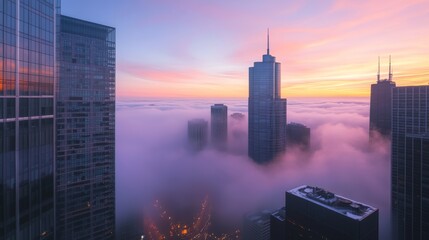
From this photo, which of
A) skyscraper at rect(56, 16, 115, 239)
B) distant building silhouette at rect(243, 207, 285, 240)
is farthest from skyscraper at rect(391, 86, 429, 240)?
skyscraper at rect(56, 16, 115, 239)

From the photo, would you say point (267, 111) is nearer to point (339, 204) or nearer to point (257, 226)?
point (257, 226)

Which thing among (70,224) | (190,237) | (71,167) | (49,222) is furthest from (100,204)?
(190,237)

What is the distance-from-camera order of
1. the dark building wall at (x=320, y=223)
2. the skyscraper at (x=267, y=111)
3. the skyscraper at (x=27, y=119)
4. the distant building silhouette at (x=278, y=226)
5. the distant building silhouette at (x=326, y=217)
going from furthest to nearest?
the skyscraper at (x=267, y=111), the distant building silhouette at (x=278, y=226), the distant building silhouette at (x=326, y=217), the dark building wall at (x=320, y=223), the skyscraper at (x=27, y=119)

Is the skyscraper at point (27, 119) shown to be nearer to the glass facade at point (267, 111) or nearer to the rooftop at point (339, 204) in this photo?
the rooftop at point (339, 204)

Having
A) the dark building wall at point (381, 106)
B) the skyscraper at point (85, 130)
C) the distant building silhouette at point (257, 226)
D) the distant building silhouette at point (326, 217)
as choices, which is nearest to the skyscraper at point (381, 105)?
the dark building wall at point (381, 106)

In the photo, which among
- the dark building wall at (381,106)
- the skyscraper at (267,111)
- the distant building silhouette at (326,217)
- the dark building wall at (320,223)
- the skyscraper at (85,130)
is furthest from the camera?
the skyscraper at (267,111)

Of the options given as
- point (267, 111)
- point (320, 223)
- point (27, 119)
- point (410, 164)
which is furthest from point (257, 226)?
point (27, 119)

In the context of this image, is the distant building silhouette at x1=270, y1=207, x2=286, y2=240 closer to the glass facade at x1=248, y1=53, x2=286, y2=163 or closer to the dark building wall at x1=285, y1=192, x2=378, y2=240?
the dark building wall at x1=285, y1=192, x2=378, y2=240
